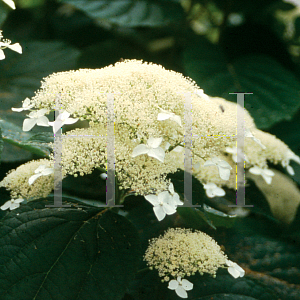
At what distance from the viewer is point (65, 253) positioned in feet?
1.49

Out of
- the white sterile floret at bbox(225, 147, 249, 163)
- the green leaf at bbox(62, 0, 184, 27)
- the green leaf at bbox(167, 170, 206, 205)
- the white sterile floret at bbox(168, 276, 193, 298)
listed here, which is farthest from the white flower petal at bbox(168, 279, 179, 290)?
the green leaf at bbox(62, 0, 184, 27)

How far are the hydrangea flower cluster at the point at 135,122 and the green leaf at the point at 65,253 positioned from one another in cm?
9

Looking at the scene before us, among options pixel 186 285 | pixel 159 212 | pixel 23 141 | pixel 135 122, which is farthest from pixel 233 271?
pixel 23 141

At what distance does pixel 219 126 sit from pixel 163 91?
97 millimetres

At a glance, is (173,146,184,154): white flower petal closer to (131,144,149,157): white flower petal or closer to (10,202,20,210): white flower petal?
(131,144,149,157): white flower petal

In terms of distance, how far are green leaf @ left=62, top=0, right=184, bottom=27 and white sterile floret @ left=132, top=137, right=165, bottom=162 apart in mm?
620

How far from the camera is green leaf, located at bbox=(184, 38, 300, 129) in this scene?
90 cm

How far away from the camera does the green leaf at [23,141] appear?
1.72ft

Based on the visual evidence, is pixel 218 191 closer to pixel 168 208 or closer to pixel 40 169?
pixel 168 208

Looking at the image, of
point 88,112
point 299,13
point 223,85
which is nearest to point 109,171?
point 88,112

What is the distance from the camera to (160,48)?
1173mm

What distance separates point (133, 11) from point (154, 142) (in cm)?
69

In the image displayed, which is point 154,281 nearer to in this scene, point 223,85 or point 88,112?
point 88,112

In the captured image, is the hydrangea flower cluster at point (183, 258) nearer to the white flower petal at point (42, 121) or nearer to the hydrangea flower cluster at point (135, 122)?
the hydrangea flower cluster at point (135, 122)
